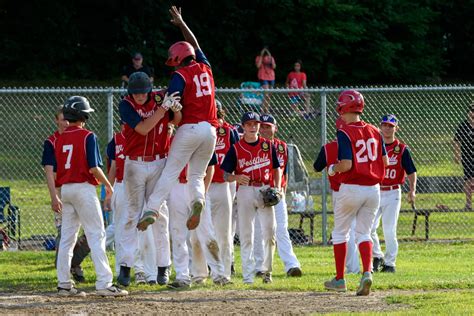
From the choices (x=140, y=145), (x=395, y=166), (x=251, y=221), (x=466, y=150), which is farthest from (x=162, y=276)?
(x=466, y=150)

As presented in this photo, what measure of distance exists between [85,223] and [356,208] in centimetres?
278

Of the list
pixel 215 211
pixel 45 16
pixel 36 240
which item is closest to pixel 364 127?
pixel 215 211

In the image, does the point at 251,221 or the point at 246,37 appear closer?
the point at 251,221

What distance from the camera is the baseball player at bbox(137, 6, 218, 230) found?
445 inches

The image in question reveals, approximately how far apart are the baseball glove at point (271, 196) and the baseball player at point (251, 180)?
87 mm

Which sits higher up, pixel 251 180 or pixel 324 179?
pixel 324 179

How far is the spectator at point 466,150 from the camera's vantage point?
1877cm

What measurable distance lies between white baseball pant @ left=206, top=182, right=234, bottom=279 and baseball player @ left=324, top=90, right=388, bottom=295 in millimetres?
1619

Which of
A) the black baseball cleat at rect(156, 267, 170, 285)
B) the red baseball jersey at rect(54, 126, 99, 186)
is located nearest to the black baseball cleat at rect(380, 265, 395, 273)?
the black baseball cleat at rect(156, 267, 170, 285)

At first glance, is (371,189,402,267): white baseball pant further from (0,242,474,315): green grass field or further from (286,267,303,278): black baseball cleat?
(286,267,303,278): black baseball cleat

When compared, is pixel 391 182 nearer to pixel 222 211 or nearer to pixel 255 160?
pixel 255 160

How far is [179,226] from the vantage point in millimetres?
12430

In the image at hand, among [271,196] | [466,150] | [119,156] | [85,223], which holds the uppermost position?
[466,150]

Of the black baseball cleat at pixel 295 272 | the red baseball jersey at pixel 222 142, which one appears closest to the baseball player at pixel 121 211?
the red baseball jersey at pixel 222 142
